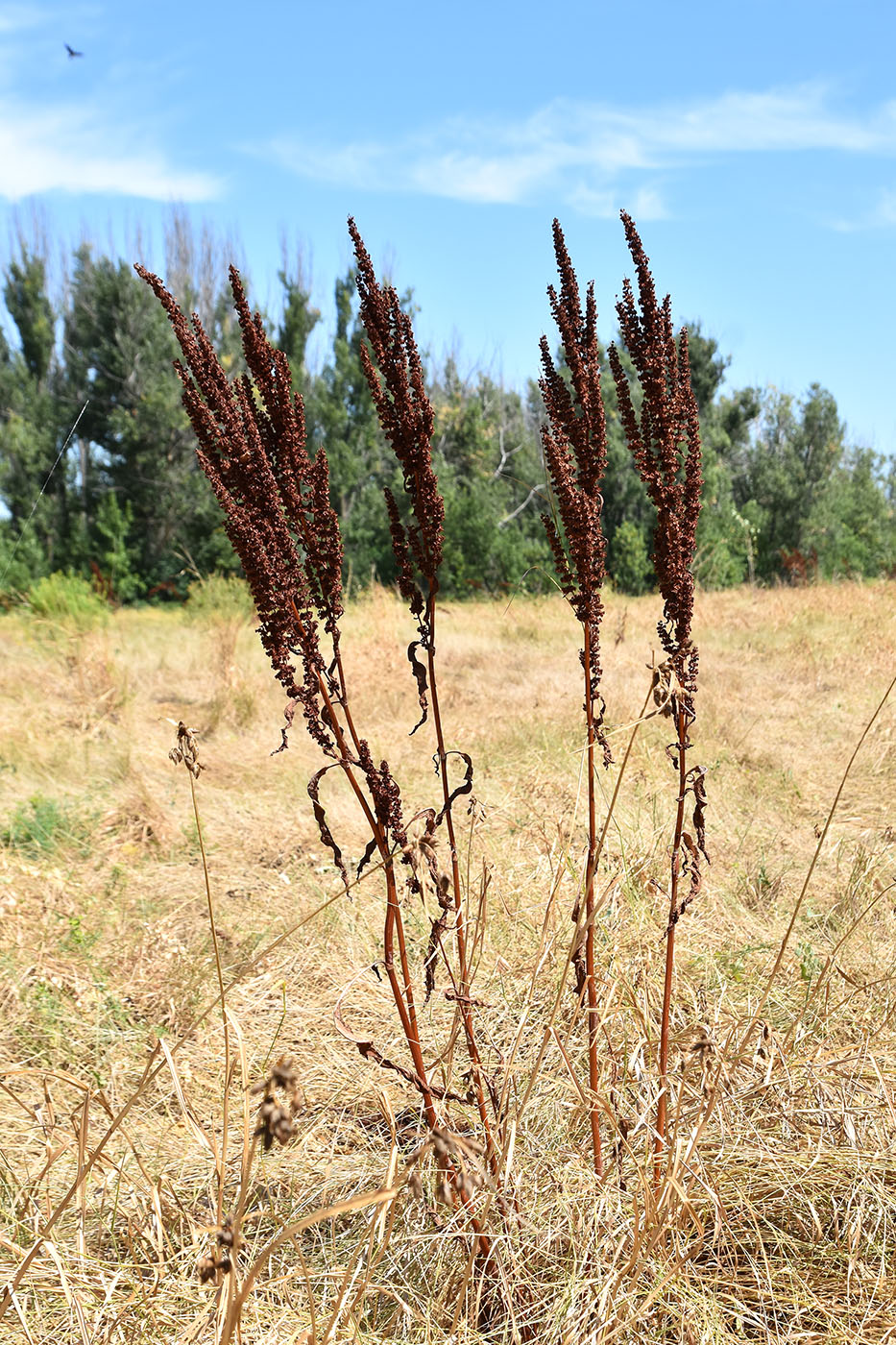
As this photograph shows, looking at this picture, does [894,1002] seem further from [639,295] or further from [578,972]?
[639,295]

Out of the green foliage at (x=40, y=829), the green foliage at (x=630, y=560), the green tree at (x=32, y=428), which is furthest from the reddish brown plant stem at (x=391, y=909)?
the green tree at (x=32, y=428)

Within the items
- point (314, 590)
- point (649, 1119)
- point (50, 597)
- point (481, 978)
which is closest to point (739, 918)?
point (481, 978)

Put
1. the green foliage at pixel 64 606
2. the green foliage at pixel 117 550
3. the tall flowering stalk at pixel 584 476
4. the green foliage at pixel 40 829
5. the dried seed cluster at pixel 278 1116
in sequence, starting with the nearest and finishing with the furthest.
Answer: the dried seed cluster at pixel 278 1116, the tall flowering stalk at pixel 584 476, the green foliage at pixel 40 829, the green foliage at pixel 64 606, the green foliage at pixel 117 550

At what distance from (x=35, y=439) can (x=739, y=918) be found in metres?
20.4

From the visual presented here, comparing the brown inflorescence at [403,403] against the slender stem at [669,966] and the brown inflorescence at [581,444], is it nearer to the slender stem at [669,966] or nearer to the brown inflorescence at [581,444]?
the brown inflorescence at [581,444]

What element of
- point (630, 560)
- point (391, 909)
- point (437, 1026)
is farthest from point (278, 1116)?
point (630, 560)

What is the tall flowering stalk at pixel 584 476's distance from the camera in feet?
4.84

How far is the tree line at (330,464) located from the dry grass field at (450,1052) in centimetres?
1324

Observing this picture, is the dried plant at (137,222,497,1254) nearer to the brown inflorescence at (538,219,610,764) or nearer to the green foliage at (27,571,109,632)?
the brown inflorescence at (538,219,610,764)

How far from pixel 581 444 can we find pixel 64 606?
830 centimetres

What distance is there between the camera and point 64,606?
29.0ft

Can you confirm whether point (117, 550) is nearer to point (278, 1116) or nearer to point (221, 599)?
point (221, 599)

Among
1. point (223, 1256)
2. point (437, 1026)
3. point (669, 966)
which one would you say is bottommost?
point (437, 1026)

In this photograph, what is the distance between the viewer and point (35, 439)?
1997 cm
